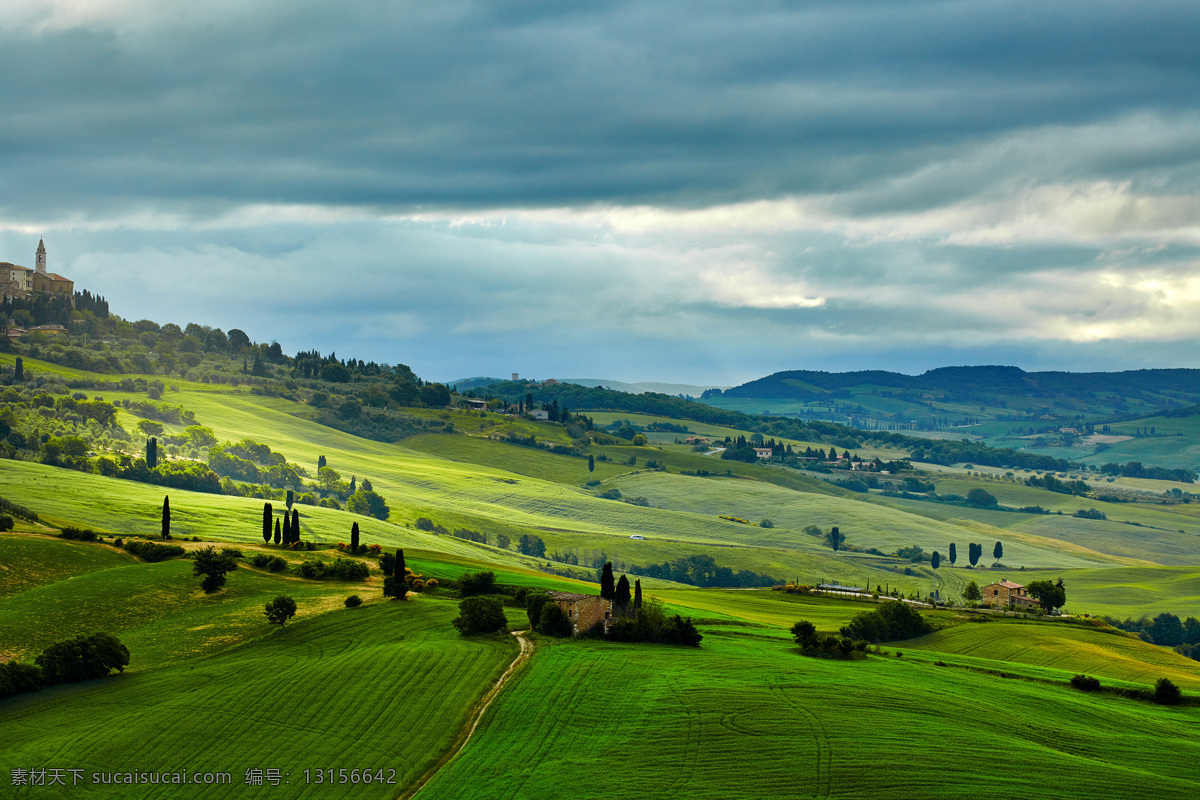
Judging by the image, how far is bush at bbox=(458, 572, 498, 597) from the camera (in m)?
95.9

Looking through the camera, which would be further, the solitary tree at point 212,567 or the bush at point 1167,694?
the solitary tree at point 212,567

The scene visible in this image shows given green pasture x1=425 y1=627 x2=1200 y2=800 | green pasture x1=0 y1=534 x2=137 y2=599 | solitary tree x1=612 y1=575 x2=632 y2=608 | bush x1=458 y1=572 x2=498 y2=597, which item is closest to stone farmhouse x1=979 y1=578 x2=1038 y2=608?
green pasture x1=425 y1=627 x2=1200 y2=800

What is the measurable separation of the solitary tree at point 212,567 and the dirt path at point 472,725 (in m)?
30.9

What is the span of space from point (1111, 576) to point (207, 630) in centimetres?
16947

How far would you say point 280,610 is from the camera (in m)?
78.3

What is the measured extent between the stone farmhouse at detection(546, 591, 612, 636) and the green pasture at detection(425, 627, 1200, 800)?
541 cm

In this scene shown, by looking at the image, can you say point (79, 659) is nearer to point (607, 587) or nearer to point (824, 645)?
point (607, 587)

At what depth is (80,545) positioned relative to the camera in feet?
318

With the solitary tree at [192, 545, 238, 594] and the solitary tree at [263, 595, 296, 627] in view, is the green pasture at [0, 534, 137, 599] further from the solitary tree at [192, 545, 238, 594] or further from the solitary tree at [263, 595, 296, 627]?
the solitary tree at [263, 595, 296, 627]

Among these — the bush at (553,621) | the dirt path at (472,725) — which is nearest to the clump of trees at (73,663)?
the dirt path at (472,725)

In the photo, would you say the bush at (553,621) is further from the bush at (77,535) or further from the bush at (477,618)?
the bush at (77,535)

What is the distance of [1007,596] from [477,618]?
77.2 meters

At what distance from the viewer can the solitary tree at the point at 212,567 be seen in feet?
287

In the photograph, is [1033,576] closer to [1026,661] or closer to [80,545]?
[1026,661]
